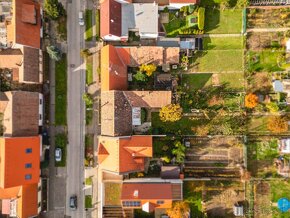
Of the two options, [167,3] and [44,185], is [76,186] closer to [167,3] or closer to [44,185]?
[44,185]

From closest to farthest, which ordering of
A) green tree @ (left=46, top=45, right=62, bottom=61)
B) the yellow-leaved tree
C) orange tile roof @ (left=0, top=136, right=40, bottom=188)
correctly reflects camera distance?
orange tile roof @ (left=0, top=136, right=40, bottom=188) < green tree @ (left=46, top=45, right=62, bottom=61) < the yellow-leaved tree

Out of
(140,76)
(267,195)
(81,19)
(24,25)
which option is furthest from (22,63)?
(267,195)

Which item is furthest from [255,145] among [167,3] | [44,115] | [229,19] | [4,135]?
[4,135]

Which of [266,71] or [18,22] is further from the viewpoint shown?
[266,71]

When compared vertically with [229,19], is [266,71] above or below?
below

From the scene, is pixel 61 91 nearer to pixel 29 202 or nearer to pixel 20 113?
pixel 20 113

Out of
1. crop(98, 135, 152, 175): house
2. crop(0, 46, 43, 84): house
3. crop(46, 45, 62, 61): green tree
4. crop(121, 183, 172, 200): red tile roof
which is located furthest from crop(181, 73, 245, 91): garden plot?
crop(0, 46, 43, 84): house

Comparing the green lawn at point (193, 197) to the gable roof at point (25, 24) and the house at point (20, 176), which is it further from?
the gable roof at point (25, 24)

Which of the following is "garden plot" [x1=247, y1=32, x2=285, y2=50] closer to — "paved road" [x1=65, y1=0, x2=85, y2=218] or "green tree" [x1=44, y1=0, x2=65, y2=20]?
"paved road" [x1=65, y1=0, x2=85, y2=218]
